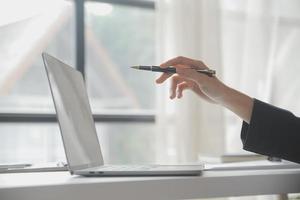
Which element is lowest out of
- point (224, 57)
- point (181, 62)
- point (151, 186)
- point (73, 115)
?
point (151, 186)

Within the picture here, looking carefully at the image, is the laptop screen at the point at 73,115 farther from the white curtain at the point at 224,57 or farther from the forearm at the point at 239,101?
the white curtain at the point at 224,57

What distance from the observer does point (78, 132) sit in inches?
35.2

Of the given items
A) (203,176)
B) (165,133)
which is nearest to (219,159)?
(165,133)

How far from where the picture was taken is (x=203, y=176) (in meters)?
0.70

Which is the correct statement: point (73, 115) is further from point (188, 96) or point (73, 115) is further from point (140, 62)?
point (140, 62)

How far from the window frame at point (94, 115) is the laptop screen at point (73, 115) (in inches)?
39.7

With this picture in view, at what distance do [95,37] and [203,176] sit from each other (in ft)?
5.27

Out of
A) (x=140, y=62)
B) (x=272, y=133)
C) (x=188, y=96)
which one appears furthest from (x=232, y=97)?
(x=140, y=62)

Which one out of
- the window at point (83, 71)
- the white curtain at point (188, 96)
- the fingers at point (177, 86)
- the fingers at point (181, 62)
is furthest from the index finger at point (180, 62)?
the window at point (83, 71)

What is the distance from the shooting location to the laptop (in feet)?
2.39

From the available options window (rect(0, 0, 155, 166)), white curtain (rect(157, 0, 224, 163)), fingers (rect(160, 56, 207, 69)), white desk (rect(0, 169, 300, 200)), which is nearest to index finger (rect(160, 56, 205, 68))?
fingers (rect(160, 56, 207, 69))

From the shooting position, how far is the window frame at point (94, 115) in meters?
1.99

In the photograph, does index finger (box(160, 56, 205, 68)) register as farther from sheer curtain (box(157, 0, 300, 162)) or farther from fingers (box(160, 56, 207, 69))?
sheer curtain (box(157, 0, 300, 162))

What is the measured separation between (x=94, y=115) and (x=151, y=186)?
4.79ft
